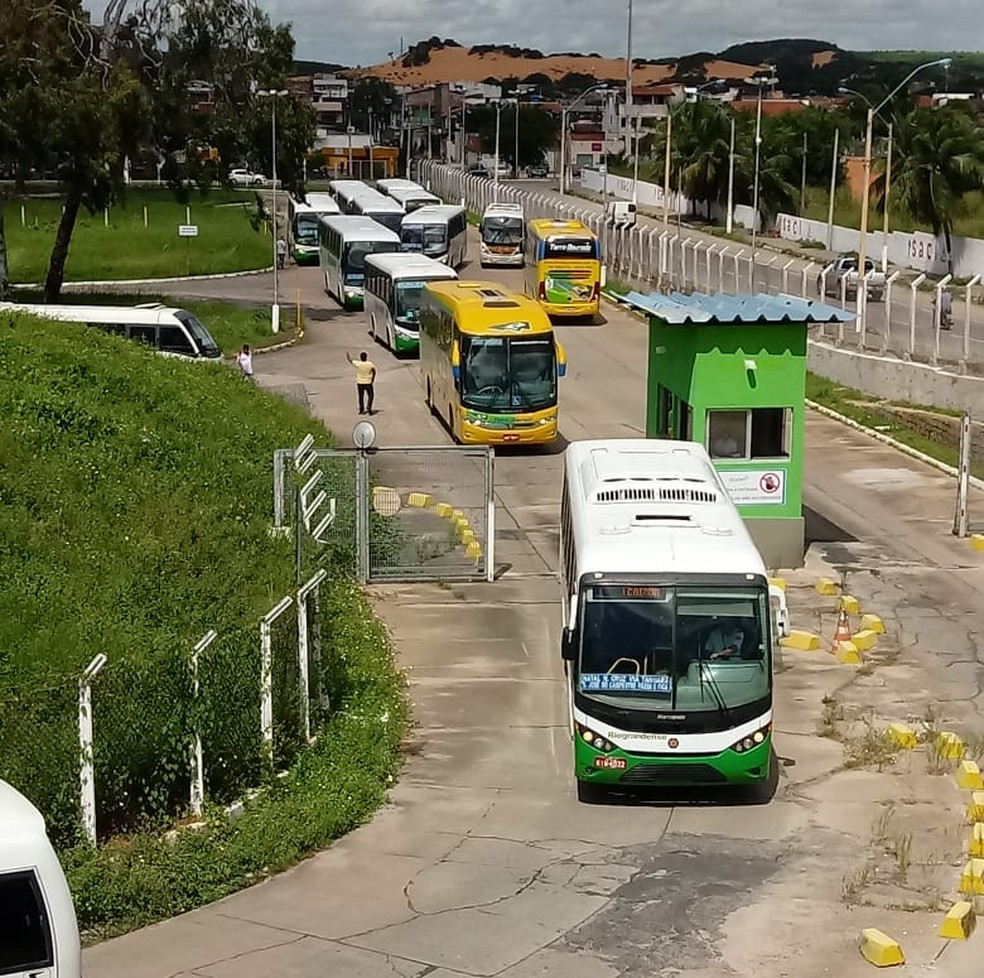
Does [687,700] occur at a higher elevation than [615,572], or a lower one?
lower

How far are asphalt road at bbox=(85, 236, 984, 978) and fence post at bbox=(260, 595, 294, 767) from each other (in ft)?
3.80

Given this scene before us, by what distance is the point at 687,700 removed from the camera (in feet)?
48.1

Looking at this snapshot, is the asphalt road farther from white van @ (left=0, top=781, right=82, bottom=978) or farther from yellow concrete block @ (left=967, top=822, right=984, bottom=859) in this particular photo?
white van @ (left=0, top=781, right=82, bottom=978)

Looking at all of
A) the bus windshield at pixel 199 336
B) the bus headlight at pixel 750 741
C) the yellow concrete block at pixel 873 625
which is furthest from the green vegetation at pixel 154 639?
the bus windshield at pixel 199 336

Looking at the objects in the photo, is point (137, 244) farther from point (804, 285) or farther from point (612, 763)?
point (612, 763)

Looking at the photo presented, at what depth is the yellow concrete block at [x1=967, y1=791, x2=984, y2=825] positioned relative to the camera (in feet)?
47.7

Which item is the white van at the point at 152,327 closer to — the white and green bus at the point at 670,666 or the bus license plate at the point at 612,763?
the white and green bus at the point at 670,666

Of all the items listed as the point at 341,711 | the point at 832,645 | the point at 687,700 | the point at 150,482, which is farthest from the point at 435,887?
the point at 150,482

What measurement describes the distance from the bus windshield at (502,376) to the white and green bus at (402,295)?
1133 centimetres

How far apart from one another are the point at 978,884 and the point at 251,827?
18.5ft

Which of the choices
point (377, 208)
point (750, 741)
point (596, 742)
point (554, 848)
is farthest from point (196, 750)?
point (377, 208)

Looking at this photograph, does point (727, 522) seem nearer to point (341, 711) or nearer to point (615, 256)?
point (341, 711)

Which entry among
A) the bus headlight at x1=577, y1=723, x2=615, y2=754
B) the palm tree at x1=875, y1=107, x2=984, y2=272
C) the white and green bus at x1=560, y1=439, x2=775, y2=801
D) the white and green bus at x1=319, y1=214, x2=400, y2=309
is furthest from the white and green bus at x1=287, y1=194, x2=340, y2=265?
the bus headlight at x1=577, y1=723, x2=615, y2=754

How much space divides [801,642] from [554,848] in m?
7.15
